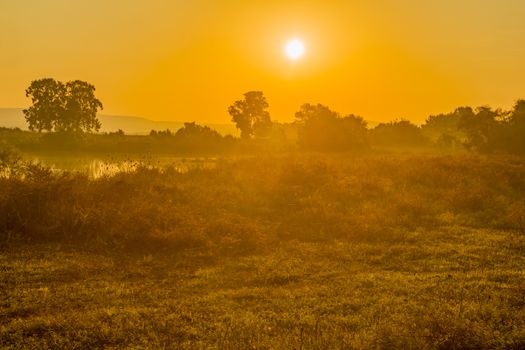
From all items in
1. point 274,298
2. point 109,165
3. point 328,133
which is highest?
point 328,133

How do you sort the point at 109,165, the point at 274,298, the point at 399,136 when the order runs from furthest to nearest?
1. the point at 399,136
2. the point at 109,165
3. the point at 274,298

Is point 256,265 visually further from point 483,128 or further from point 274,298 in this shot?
point 483,128

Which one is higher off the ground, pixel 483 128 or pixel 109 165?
pixel 483 128

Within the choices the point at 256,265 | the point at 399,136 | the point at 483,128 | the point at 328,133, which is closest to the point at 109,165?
the point at 256,265

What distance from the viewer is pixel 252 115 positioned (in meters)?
89.5

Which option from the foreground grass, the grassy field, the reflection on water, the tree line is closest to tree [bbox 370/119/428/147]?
the tree line

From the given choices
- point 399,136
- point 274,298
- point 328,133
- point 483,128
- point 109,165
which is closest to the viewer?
point 274,298

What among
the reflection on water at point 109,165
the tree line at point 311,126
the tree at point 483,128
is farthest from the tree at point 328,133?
the reflection on water at point 109,165

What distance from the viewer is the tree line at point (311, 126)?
57531mm

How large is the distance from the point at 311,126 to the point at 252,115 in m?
23.9

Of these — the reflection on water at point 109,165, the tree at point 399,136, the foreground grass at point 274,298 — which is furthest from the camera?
the tree at point 399,136

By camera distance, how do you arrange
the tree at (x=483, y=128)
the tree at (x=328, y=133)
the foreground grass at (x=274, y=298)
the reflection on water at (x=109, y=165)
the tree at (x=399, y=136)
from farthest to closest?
the tree at (x=399, y=136)
the tree at (x=328, y=133)
the tree at (x=483, y=128)
the reflection on water at (x=109, y=165)
the foreground grass at (x=274, y=298)

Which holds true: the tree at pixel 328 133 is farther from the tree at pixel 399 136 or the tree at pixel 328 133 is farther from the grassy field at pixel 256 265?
the grassy field at pixel 256 265

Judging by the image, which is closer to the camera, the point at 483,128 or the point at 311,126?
the point at 483,128
